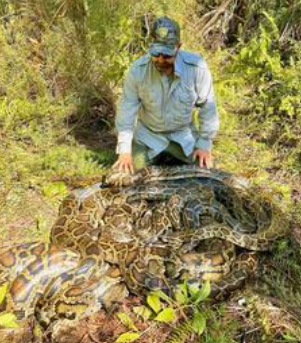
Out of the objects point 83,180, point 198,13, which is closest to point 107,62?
point 83,180

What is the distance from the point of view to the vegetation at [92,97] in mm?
5078

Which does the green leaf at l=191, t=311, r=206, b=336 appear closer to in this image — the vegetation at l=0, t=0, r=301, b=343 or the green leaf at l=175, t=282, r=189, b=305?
the green leaf at l=175, t=282, r=189, b=305

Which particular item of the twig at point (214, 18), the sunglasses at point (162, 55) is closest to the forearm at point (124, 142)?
the sunglasses at point (162, 55)

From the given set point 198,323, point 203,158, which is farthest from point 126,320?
point 203,158

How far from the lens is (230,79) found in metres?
6.89

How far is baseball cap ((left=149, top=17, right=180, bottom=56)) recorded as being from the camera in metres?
4.21

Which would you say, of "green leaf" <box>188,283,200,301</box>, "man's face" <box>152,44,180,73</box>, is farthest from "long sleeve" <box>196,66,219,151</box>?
"green leaf" <box>188,283,200,301</box>

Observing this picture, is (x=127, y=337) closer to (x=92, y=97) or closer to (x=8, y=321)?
(x=8, y=321)

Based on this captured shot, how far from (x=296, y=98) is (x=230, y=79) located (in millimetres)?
1265

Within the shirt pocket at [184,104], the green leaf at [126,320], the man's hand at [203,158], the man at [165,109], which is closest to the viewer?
the green leaf at [126,320]

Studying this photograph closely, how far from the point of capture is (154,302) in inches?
137

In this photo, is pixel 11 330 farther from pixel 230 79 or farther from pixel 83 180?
pixel 230 79

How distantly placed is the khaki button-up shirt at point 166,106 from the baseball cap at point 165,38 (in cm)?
32

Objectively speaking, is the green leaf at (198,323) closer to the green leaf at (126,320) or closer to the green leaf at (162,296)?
the green leaf at (162,296)
